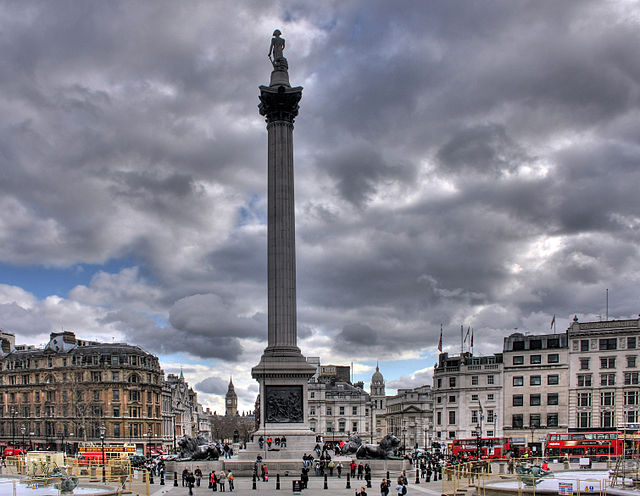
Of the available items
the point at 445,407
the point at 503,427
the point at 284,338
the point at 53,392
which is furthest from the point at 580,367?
the point at 53,392

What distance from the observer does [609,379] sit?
9838 centimetres

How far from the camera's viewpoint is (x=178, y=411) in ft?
516

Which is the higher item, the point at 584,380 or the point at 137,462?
the point at 584,380

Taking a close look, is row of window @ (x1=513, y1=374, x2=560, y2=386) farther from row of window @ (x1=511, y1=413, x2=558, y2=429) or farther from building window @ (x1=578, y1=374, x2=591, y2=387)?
row of window @ (x1=511, y1=413, x2=558, y2=429)

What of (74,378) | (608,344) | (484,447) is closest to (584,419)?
(608,344)

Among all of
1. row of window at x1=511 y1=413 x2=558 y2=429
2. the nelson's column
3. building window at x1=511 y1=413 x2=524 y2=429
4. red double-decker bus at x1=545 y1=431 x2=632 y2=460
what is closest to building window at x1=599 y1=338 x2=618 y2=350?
row of window at x1=511 y1=413 x2=558 y2=429

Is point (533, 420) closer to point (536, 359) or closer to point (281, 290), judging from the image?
point (536, 359)

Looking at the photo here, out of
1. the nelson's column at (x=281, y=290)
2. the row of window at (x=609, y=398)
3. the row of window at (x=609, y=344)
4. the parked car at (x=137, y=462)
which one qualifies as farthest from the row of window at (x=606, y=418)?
the parked car at (x=137, y=462)

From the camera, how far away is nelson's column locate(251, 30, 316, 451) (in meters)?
66.6

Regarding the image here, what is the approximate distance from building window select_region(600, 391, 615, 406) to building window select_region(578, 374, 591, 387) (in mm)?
2388

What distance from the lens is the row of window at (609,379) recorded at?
316 feet

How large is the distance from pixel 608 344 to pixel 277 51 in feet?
192

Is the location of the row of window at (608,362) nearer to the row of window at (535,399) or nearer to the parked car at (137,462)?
the row of window at (535,399)

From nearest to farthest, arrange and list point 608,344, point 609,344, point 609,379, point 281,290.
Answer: point 281,290 → point 609,379 → point 609,344 → point 608,344
